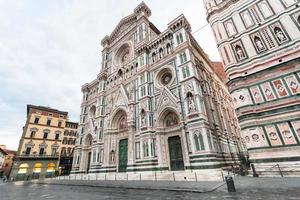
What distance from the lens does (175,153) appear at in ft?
48.0

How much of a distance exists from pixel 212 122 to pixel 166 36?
11732 millimetres

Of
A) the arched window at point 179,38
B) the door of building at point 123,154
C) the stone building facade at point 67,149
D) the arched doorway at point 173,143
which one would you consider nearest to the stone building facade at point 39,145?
the stone building facade at point 67,149

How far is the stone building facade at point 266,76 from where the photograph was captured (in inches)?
365

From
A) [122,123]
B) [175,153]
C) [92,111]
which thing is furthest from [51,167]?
[175,153]

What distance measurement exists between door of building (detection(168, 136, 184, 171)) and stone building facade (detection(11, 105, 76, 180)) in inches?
1280

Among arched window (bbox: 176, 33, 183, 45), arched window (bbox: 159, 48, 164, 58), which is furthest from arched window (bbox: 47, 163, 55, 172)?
arched window (bbox: 176, 33, 183, 45)

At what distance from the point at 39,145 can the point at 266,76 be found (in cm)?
4196

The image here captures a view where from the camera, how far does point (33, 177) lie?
3139 centimetres

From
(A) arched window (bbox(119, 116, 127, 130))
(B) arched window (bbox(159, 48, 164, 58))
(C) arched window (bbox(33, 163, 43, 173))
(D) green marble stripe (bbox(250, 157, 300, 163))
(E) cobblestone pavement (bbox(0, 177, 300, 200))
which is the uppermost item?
(B) arched window (bbox(159, 48, 164, 58))

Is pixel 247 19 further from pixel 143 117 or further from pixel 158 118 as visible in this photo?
pixel 143 117

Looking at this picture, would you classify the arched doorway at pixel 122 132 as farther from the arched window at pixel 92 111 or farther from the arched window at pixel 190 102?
the arched window at pixel 190 102

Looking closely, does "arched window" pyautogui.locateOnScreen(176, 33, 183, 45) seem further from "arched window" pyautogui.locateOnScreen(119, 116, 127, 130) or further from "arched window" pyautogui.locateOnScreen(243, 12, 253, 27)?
"arched window" pyautogui.locateOnScreen(119, 116, 127, 130)

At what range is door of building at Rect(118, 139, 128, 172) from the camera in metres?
18.2

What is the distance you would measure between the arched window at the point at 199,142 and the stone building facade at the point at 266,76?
2966 mm
